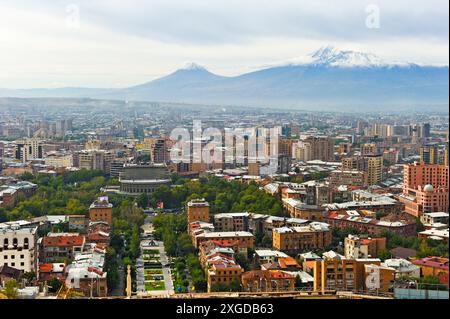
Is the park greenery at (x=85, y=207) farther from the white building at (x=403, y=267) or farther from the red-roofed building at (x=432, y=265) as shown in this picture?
the red-roofed building at (x=432, y=265)

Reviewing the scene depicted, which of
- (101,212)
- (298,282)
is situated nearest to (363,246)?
(298,282)

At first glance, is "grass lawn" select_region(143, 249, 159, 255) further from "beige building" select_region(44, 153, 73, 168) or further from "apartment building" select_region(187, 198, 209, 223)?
"beige building" select_region(44, 153, 73, 168)

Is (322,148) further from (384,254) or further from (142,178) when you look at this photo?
(384,254)

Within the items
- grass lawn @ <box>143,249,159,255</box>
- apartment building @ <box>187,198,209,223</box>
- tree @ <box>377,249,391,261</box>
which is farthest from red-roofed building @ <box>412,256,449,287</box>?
apartment building @ <box>187,198,209,223</box>

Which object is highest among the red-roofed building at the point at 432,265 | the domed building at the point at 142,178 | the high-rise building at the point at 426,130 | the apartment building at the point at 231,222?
the high-rise building at the point at 426,130

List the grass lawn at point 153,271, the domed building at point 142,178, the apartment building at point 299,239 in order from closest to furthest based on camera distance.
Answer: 1. the grass lawn at point 153,271
2. the apartment building at point 299,239
3. the domed building at point 142,178

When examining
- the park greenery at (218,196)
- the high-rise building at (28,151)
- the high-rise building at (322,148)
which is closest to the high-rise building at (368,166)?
the high-rise building at (322,148)
